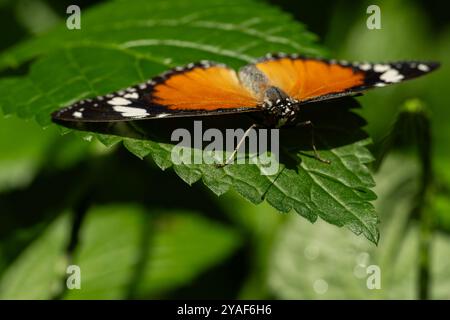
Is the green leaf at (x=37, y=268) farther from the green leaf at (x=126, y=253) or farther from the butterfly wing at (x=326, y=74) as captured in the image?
the butterfly wing at (x=326, y=74)

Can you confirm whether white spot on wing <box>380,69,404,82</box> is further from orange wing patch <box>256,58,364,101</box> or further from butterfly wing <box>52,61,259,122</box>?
butterfly wing <box>52,61,259,122</box>

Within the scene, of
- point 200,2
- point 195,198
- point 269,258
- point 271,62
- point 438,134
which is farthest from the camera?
point 438,134

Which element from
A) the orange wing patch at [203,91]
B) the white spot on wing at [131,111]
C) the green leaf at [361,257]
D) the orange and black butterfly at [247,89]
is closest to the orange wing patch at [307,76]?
the orange and black butterfly at [247,89]

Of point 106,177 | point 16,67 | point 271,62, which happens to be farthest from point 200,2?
point 106,177

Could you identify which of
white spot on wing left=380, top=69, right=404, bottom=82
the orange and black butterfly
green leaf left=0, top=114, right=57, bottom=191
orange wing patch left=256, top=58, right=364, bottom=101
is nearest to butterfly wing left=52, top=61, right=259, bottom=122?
the orange and black butterfly

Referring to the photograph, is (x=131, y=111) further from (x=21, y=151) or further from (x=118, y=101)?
(x=21, y=151)

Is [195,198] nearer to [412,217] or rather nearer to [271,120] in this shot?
[412,217]

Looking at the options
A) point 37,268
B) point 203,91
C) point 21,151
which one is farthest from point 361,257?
point 21,151
